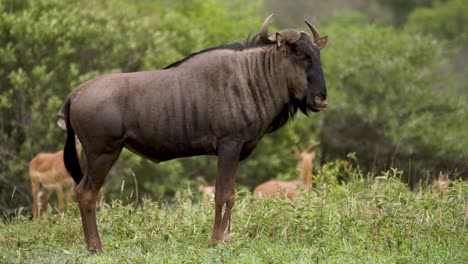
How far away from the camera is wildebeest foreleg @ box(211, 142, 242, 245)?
8703mm

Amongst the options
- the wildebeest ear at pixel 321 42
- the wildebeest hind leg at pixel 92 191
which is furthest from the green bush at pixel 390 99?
the wildebeest hind leg at pixel 92 191

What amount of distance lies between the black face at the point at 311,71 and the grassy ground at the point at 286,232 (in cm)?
113

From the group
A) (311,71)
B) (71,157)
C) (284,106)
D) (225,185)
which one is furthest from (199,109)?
(71,157)

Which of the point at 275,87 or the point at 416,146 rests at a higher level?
the point at 275,87

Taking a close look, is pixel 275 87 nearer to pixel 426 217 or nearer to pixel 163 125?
pixel 163 125

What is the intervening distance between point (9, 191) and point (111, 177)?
9.19ft

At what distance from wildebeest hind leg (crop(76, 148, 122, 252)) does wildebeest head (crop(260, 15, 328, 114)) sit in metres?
2.04

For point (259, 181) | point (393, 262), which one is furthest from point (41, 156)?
point (259, 181)

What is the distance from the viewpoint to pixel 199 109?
29.0 ft

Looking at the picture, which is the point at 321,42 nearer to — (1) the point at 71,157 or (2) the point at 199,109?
(2) the point at 199,109

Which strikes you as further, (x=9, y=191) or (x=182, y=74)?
(x=9, y=191)

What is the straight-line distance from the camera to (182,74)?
9062 millimetres

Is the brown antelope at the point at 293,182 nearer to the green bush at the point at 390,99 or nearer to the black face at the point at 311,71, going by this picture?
the black face at the point at 311,71

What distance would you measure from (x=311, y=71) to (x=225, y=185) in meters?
1.53
